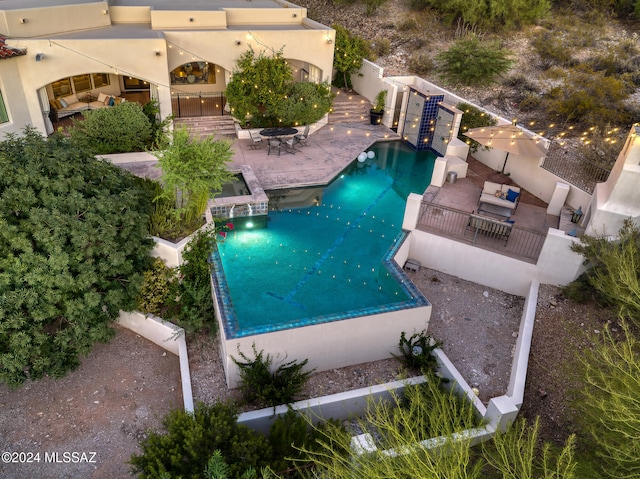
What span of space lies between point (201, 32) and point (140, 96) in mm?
5714

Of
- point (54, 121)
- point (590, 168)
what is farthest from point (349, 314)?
point (54, 121)

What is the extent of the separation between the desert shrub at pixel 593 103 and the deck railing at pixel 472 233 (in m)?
9.50

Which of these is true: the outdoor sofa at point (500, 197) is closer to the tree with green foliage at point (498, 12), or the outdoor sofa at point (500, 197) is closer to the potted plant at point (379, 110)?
the potted plant at point (379, 110)

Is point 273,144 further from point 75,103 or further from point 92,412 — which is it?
point 92,412

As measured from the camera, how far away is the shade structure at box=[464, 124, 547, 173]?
50.0ft

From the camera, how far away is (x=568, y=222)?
13781 millimetres

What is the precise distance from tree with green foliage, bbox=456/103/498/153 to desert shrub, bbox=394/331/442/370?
10.7 m

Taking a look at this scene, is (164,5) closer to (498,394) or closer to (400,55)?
(400,55)

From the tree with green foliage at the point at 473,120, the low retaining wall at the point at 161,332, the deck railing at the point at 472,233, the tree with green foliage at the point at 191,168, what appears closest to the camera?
the low retaining wall at the point at 161,332

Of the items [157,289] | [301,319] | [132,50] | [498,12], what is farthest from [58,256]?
[498,12]

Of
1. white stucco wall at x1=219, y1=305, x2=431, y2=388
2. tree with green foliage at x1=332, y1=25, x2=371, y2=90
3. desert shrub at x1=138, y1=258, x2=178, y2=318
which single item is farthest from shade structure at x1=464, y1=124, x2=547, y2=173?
desert shrub at x1=138, y1=258, x2=178, y2=318

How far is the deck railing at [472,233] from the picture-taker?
1236cm

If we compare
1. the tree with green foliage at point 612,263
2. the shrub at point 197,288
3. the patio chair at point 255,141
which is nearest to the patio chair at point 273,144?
the patio chair at point 255,141

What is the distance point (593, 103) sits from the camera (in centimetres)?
1903
